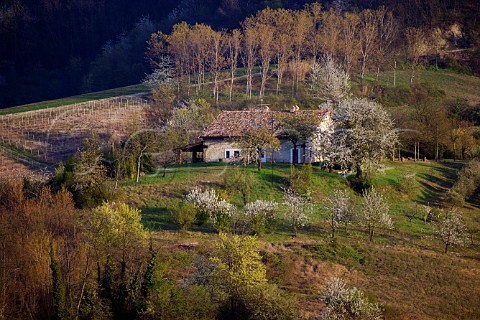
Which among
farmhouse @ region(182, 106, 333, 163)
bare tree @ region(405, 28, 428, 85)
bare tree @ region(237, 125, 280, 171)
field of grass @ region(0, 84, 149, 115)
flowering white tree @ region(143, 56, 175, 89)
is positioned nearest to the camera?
bare tree @ region(237, 125, 280, 171)

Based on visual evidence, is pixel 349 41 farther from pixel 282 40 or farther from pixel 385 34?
pixel 385 34

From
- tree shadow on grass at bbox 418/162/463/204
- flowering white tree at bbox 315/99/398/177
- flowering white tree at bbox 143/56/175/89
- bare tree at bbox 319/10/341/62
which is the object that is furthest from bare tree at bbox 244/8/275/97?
flowering white tree at bbox 315/99/398/177

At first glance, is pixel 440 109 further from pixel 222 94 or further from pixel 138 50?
pixel 138 50

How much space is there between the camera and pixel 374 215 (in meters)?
44.1

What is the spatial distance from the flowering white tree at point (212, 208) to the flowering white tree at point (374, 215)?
28.6ft

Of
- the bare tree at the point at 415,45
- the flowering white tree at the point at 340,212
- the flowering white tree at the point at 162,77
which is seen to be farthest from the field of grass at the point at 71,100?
the flowering white tree at the point at 340,212

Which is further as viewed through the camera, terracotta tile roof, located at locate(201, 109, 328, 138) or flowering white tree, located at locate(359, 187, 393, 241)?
terracotta tile roof, located at locate(201, 109, 328, 138)

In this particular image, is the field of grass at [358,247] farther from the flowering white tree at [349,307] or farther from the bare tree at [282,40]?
the bare tree at [282,40]

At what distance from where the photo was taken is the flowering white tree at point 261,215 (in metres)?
43.5

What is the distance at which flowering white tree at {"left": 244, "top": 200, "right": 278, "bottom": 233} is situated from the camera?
143 feet

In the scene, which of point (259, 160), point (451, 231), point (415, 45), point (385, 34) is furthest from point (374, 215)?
point (385, 34)

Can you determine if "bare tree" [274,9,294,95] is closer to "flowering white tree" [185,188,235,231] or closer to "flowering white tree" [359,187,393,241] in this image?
"flowering white tree" [185,188,235,231]

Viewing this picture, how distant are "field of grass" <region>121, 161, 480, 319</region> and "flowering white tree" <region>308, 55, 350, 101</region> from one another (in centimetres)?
2356

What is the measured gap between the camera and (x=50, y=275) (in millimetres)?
34031
